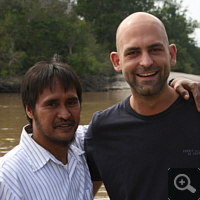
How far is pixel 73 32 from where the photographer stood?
24656mm

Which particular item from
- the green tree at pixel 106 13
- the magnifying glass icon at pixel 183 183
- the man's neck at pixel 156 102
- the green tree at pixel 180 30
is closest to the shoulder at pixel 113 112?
the man's neck at pixel 156 102

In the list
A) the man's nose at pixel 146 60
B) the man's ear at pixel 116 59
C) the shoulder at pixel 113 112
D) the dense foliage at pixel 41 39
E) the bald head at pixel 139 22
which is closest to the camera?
the man's nose at pixel 146 60

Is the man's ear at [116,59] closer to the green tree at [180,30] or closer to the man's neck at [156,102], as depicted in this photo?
the man's neck at [156,102]

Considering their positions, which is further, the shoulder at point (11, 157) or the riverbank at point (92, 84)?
the riverbank at point (92, 84)

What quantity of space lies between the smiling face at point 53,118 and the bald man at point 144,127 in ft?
1.20

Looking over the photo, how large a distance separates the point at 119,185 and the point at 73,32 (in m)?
23.6

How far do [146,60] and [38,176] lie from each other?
1015 millimetres

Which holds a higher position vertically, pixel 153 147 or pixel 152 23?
pixel 152 23

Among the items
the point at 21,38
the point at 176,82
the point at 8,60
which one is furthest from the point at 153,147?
the point at 21,38

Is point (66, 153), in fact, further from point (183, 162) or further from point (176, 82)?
point (176, 82)

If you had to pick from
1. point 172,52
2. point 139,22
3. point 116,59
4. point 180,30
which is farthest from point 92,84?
point 180,30

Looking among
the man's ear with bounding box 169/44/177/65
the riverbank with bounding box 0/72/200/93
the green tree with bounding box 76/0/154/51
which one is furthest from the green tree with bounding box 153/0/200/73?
the man's ear with bounding box 169/44/177/65

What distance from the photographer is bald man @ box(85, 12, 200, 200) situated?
1925mm

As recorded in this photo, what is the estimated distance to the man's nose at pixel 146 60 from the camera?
1.99 metres
